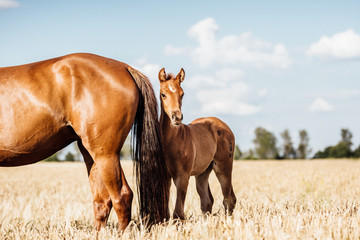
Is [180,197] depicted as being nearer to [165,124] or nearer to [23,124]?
[165,124]

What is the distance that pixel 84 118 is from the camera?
427 cm

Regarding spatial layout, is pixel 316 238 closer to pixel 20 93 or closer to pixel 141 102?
pixel 141 102

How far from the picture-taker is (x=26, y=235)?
4.67 meters

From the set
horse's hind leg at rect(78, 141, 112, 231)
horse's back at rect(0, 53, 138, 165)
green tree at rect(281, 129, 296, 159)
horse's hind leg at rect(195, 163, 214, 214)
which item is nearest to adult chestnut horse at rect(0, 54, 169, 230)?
horse's back at rect(0, 53, 138, 165)

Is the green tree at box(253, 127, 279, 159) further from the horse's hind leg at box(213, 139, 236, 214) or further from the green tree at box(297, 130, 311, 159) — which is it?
the horse's hind leg at box(213, 139, 236, 214)

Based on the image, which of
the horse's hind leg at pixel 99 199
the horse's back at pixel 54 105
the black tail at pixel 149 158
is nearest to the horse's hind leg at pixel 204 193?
the black tail at pixel 149 158

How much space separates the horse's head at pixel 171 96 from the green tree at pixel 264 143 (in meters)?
79.5

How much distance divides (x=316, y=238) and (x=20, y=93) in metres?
3.80

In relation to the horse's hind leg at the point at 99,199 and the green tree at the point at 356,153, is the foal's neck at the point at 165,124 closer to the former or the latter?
the horse's hind leg at the point at 99,199

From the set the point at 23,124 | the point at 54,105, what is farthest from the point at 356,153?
the point at 23,124

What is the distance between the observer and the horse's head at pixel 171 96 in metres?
4.94

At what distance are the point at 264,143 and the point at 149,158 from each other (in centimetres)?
8308

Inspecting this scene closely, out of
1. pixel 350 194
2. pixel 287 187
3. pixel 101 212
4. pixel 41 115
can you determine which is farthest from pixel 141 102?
pixel 287 187

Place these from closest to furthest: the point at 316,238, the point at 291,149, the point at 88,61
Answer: the point at 316,238 → the point at 88,61 → the point at 291,149
